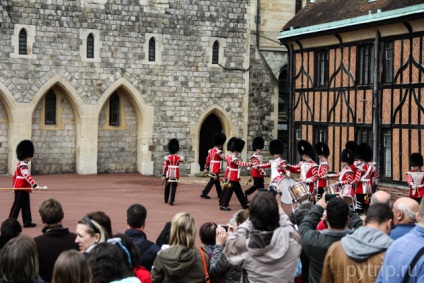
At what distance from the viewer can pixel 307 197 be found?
15367mm

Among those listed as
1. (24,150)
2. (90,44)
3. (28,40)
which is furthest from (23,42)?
(24,150)

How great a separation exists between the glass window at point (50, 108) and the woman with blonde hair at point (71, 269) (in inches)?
837

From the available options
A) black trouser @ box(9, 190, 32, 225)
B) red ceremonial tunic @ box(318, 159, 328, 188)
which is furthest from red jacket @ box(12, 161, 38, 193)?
red ceremonial tunic @ box(318, 159, 328, 188)

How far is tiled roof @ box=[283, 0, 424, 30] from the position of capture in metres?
20.2

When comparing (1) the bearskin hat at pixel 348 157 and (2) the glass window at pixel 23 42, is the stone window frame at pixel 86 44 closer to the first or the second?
(2) the glass window at pixel 23 42

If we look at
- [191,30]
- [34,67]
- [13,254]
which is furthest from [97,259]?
[191,30]

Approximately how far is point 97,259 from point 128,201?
1421 centimetres

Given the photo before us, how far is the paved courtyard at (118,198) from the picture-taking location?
1645 cm

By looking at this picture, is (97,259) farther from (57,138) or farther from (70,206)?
(57,138)

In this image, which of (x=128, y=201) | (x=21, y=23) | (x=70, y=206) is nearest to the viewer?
(x=70, y=206)

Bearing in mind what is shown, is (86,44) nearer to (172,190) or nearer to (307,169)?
(172,190)

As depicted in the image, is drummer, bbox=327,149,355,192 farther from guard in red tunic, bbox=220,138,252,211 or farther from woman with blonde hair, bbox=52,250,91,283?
woman with blonde hair, bbox=52,250,91,283

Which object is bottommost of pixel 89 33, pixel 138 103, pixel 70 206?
pixel 70 206

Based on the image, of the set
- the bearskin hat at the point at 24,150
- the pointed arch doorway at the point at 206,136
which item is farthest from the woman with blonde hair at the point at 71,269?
the pointed arch doorway at the point at 206,136
